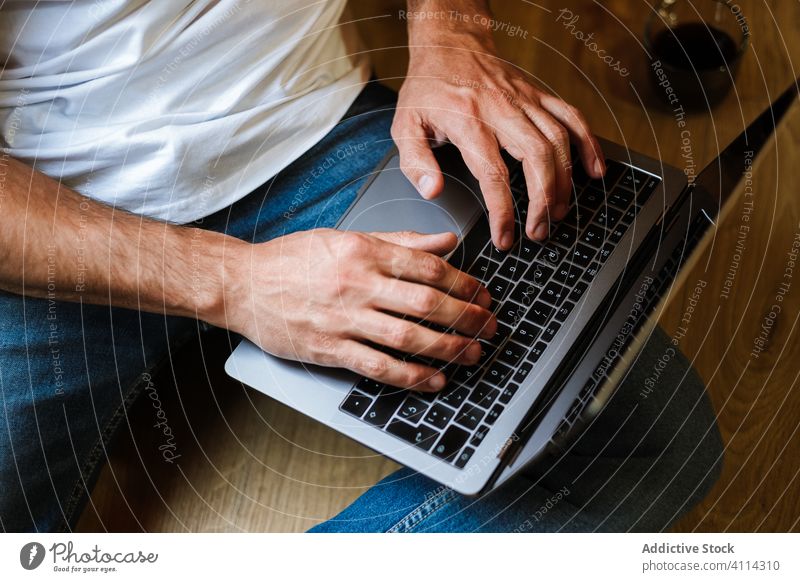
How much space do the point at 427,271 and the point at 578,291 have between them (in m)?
0.09

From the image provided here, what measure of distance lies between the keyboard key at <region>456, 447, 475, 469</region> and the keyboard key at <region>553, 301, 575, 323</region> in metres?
0.09

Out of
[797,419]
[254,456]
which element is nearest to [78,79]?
[254,456]

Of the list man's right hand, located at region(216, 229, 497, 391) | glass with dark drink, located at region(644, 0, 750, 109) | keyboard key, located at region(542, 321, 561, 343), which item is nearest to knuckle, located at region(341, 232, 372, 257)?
man's right hand, located at region(216, 229, 497, 391)

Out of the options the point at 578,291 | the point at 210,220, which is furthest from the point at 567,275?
the point at 210,220

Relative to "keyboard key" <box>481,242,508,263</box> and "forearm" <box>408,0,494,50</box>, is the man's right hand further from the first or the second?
"forearm" <box>408,0,494,50</box>

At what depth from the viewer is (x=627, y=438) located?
1.51 feet

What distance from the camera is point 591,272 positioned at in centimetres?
43

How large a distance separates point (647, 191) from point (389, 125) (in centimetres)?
17

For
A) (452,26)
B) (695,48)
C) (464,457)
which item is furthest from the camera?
(695,48)

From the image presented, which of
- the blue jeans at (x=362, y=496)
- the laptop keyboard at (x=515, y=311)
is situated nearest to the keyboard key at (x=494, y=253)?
the laptop keyboard at (x=515, y=311)

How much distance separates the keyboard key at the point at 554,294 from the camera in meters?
0.42

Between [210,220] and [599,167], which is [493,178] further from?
[210,220]

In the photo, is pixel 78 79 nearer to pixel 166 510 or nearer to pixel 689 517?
pixel 166 510

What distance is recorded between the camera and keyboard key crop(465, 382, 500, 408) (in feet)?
1.29
